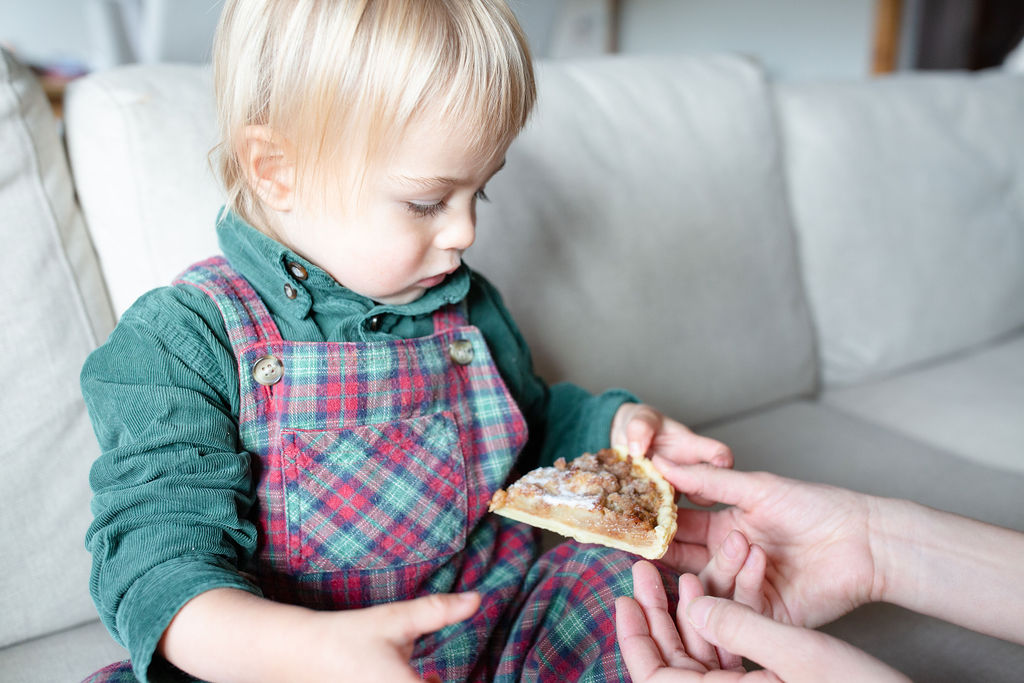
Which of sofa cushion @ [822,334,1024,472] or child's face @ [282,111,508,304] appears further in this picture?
sofa cushion @ [822,334,1024,472]

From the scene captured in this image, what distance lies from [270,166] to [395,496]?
350 mm

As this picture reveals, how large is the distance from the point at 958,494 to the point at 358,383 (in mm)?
915

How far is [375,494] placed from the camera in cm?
81

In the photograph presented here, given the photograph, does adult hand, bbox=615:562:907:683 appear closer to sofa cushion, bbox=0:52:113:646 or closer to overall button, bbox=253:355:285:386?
overall button, bbox=253:355:285:386

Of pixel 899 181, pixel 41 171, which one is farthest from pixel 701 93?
pixel 41 171

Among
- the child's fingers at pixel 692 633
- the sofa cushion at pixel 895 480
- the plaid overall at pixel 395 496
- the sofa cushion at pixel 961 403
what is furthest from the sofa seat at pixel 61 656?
the sofa cushion at pixel 961 403

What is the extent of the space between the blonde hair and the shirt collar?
3.3 inches

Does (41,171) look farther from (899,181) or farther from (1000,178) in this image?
(1000,178)

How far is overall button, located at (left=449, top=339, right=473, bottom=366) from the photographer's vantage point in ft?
3.02

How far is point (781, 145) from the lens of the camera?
1.58 meters

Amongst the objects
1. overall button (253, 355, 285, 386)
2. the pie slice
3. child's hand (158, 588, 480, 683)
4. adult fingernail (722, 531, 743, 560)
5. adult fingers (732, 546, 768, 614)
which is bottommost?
adult fingers (732, 546, 768, 614)

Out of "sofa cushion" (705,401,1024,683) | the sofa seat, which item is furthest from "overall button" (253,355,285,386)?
"sofa cushion" (705,401,1024,683)

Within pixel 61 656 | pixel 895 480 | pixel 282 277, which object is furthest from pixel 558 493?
pixel 895 480

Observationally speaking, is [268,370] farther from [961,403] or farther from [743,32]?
[743,32]
